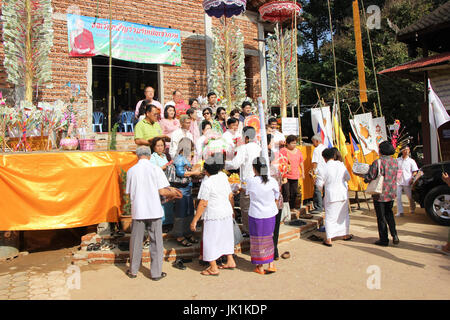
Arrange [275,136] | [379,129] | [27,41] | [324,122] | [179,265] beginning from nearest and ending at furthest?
[179,265]
[275,136]
[324,122]
[27,41]
[379,129]

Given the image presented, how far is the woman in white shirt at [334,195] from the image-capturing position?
575 cm

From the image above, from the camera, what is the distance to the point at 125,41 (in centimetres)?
1091

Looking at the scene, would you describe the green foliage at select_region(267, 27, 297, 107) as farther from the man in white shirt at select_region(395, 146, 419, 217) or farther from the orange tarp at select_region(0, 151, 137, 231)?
the orange tarp at select_region(0, 151, 137, 231)

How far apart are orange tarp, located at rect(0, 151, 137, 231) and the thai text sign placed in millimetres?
6115

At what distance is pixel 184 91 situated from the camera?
12375mm

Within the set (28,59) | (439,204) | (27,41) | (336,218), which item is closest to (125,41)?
(27,41)

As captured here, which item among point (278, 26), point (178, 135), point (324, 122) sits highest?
point (278, 26)

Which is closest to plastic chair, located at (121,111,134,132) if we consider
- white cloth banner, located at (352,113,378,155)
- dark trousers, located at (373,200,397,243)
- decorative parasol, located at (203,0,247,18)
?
decorative parasol, located at (203,0,247,18)

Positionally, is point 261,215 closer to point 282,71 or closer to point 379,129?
point 379,129

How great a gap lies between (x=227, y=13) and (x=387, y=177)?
26.5 ft

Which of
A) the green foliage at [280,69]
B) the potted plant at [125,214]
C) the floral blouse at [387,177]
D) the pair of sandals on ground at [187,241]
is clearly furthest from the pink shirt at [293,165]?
the green foliage at [280,69]

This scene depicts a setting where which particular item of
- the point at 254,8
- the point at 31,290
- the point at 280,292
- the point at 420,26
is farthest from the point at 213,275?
the point at 254,8

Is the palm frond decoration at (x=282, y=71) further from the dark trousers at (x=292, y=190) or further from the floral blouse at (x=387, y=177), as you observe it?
the floral blouse at (x=387, y=177)

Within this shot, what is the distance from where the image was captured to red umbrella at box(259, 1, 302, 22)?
12.0 m
